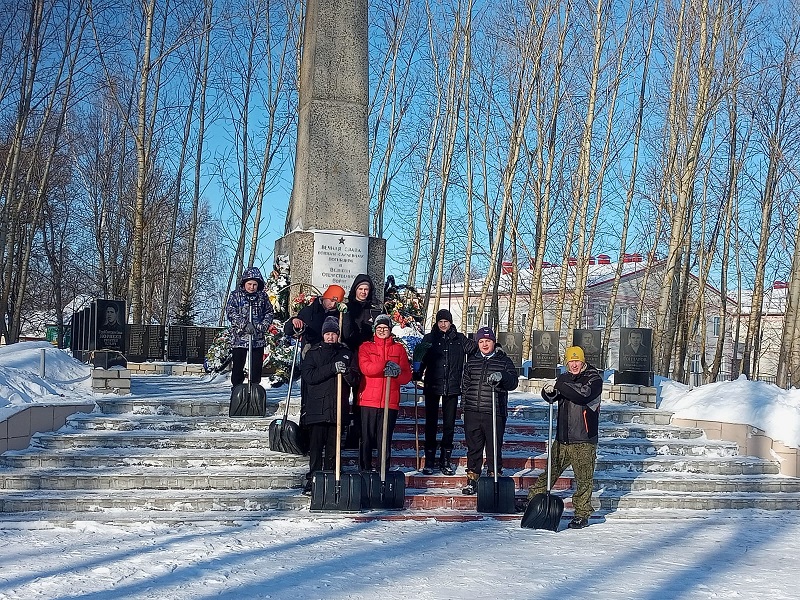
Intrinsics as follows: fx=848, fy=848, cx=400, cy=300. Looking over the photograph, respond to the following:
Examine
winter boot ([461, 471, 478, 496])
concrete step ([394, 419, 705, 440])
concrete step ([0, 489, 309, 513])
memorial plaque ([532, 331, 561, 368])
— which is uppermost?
memorial plaque ([532, 331, 561, 368])

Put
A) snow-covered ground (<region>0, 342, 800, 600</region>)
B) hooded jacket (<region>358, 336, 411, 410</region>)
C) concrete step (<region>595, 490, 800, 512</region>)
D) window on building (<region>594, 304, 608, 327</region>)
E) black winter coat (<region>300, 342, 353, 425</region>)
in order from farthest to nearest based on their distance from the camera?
window on building (<region>594, 304, 608, 327</region>), concrete step (<region>595, 490, 800, 512</region>), hooded jacket (<region>358, 336, 411, 410</region>), black winter coat (<region>300, 342, 353, 425</region>), snow-covered ground (<region>0, 342, 800, 600</region>)

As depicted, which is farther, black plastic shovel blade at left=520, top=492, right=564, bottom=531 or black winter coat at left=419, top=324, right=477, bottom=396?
black winter coat at left=419, top=324, right=477, bottom=396

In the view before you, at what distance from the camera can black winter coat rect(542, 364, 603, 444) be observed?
7336mm

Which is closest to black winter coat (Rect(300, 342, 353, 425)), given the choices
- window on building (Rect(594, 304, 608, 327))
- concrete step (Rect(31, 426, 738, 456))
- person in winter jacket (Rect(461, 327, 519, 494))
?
person in winter jacket (Rect(461, 327, 519, 494))

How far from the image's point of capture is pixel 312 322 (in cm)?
882

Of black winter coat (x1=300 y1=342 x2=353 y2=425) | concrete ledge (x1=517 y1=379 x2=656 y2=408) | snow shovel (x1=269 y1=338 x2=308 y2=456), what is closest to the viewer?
black winter coat (x1=300 y1=342 x2=353 y2=425)

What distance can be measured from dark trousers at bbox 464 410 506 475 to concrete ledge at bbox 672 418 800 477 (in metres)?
3.43

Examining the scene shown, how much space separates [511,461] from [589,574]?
3.20 m

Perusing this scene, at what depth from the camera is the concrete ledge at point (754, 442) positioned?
9.24 meters

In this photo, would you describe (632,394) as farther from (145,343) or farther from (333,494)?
(145,343)

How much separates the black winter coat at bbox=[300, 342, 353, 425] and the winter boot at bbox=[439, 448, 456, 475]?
1.39m

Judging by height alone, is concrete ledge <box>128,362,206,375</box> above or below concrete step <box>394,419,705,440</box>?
below

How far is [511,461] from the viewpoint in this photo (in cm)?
884

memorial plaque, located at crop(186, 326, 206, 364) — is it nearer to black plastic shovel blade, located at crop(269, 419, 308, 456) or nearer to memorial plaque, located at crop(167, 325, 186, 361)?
memorial plaque, located at crop(167, 325, 186, 361)
